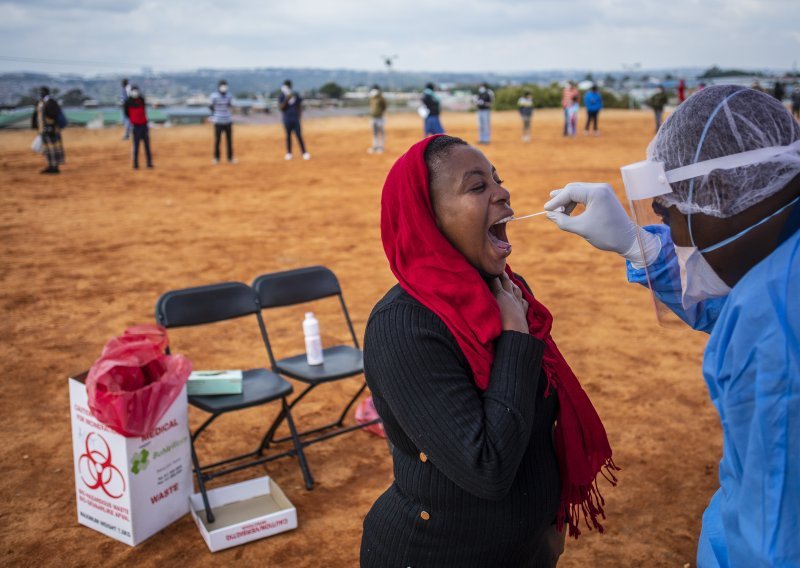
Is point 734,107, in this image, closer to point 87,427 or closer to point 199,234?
point 87,427

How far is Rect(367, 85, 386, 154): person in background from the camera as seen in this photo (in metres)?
20.2

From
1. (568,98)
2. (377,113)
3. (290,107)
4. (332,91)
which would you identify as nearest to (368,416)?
(290,107)

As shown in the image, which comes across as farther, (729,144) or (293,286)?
(293,286)

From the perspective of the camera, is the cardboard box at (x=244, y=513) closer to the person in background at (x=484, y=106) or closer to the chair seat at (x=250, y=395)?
the chair seat at (x=250, y=395)

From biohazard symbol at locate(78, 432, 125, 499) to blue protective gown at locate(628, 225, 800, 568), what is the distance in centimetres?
321

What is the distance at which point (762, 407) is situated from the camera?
151 centimetres

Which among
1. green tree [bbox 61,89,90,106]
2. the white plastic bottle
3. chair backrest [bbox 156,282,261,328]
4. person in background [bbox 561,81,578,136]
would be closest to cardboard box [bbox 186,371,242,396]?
chair backrest [bbox 156,282,261,328]

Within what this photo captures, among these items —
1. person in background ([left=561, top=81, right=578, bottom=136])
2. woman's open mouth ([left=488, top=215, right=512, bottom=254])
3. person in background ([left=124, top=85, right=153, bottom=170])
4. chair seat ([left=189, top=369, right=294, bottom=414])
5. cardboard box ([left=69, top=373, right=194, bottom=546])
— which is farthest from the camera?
person in background ([left=561, top=81, right=578, bottom=136])

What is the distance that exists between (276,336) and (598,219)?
510 centimetres

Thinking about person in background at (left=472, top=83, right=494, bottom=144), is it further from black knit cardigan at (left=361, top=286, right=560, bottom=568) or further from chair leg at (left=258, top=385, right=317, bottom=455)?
black knit cardigan at (left=361, top=286, right=560, bottom=568)

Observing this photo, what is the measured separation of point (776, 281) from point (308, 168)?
17637 millimetres

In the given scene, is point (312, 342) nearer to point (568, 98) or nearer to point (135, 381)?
point (135, 381)

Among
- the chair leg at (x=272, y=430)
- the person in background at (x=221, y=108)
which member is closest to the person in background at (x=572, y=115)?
the person in background at (x=221, y=108)

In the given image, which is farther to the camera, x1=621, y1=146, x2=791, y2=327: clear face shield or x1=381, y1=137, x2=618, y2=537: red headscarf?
x1=381, y1=137, x2=618, y2=537: red headscarf
